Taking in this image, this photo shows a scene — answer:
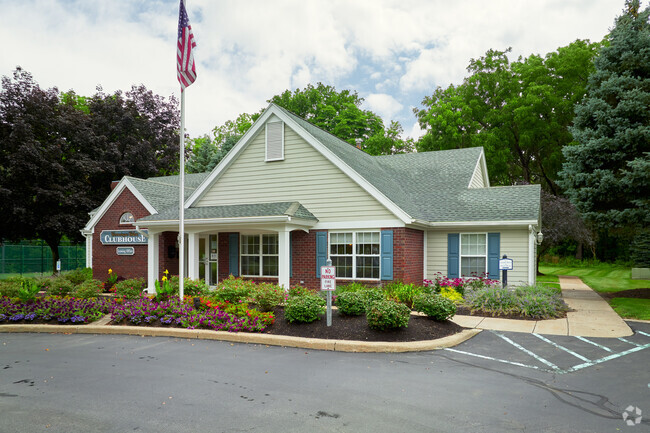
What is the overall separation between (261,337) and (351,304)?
7.33ft

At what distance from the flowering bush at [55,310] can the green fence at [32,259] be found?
1840cm

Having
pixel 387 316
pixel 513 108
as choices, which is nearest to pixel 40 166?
pixel 387 316

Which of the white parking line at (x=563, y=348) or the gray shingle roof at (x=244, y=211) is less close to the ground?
the gray shingle roof at (x=244, y=211)

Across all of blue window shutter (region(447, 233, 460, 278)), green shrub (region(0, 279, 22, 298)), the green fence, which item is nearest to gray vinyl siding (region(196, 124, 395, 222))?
blue window shutter (region(447, 233, 460, 278))

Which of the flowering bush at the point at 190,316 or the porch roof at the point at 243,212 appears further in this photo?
the porch roof at the point at 243,212

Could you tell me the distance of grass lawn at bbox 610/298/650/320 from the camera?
12.2 m

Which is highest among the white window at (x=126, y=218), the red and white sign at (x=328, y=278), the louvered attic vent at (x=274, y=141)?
the louvered attic vent at (x=274, y=141)

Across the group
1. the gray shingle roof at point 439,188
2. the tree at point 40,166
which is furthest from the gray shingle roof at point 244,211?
the tree at point 40,166

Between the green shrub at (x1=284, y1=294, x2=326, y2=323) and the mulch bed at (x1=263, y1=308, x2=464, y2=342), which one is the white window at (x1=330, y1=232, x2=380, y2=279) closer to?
the mulch bed at (x1=263, y1=308, x2=464, y2=342)

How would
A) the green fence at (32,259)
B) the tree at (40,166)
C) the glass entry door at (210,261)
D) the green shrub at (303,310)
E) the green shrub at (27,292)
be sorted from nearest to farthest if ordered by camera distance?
the green shrub at (303,310) → the green shrub at (27,292) → the glass entry door at (210,261) → the tree at (40,166) → the green fence at (32,259)

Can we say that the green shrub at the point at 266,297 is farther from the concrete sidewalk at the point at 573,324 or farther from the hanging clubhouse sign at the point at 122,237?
the hanging clubhouse sign at the point at 122,237

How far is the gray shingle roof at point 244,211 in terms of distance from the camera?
14.5 m

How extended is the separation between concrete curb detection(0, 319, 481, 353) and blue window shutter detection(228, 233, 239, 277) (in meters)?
6.22

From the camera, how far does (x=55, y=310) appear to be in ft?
37.4
